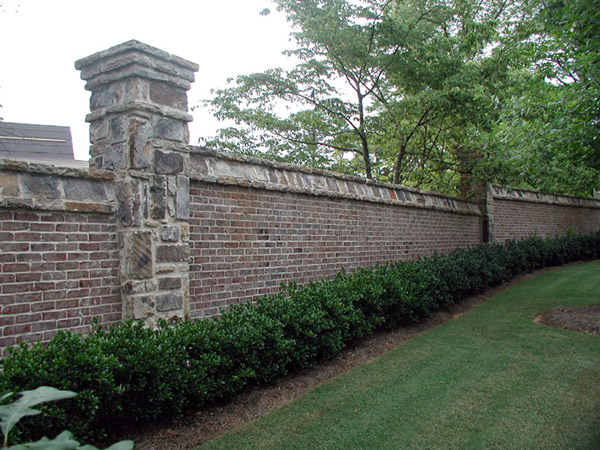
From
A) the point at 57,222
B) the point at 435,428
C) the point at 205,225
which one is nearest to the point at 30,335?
the point at 57,222

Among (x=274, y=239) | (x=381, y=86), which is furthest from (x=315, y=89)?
(x=274, y=239)

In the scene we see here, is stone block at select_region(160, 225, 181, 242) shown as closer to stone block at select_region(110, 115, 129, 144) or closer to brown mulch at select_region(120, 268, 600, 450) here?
stone block at select_region(110, 115, 129, 144)

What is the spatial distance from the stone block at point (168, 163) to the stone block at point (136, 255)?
679 millimetres

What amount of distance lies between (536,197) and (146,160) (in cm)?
1479

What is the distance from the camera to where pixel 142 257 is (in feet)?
15.2

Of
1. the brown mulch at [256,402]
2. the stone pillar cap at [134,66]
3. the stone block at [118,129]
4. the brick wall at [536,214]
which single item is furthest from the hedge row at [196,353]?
the brick wall at [536,214]

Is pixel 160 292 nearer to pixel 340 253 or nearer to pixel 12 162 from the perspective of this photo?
pixel 12 162

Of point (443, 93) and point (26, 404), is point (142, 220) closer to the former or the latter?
point (26, 404)

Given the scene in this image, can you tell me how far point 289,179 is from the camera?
677 cm

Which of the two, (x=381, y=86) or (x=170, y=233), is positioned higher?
(x=381, y=86)

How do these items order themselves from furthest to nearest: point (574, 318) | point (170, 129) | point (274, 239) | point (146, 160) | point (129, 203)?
point (574, 318) < point (274, 239) < point (170, 129) < point (146, 160) < point (129, 203)

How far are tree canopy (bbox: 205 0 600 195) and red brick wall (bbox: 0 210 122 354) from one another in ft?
20.1

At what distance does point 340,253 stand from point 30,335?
16.1ft

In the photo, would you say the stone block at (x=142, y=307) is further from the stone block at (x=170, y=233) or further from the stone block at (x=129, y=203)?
the stone block at (x=129, y=203)
